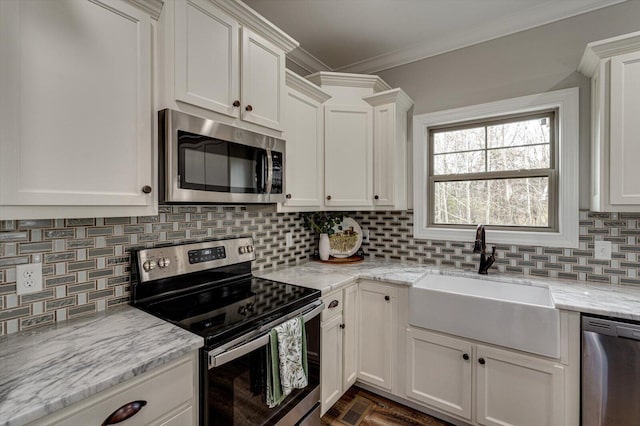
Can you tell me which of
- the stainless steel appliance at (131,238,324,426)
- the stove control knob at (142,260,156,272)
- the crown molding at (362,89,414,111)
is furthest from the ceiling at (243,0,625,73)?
the stove control knob at (142,260,156,272)

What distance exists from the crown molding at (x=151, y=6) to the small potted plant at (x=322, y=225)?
172 cm

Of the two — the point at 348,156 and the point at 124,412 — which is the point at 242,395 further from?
the point at 348,156

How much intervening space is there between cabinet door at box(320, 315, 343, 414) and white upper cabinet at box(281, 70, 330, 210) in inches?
32.3

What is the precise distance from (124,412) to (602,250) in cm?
262

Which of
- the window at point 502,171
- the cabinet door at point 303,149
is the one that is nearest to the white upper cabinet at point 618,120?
the window at point 502,171

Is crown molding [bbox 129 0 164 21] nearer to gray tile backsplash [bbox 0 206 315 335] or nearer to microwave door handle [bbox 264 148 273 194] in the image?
microwave door handle [bbox 264 148 273 194]

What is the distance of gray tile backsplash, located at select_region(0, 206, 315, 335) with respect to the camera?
117 centimetres

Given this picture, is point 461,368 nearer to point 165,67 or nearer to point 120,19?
point 165,67

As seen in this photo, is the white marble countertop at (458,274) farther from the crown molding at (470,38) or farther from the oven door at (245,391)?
the crown molding at (470,38)

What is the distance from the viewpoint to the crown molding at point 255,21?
1.52m

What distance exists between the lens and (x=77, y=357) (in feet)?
3.23

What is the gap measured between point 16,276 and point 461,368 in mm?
2258

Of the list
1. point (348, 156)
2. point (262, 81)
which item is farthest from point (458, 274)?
point (262, 81)

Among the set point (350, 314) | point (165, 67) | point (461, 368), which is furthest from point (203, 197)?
point (461, 368)
